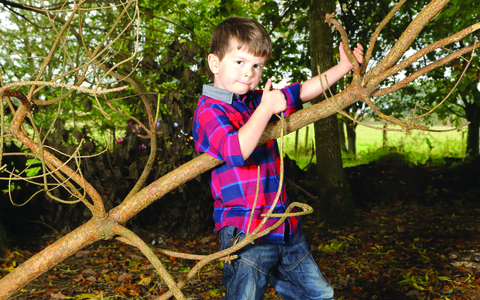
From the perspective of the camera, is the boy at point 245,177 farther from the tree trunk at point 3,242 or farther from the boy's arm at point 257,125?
the tree trunk at point 3,242

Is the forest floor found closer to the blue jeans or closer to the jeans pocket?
the blue jeans

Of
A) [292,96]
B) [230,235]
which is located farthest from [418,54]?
[230,235]

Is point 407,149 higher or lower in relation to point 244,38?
lower

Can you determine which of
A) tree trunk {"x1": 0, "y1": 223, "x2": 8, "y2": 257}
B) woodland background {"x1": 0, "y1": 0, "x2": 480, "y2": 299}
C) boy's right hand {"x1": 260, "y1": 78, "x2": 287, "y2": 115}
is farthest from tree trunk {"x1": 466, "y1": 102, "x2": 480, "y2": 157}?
tree trunk {"x1": 0, "y1": 223, "x2": 8, "y2": 257}

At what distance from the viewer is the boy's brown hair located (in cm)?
155

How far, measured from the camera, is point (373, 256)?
3.84m

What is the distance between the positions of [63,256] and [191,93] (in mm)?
3229

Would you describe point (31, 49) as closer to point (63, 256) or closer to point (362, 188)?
point (362, 188)

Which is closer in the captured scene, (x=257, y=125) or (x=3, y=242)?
(x=257, y=125)

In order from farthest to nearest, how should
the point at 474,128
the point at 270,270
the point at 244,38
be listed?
the point at 474,128, the point at 270,270, the point at 244,38

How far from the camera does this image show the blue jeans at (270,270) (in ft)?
5.27

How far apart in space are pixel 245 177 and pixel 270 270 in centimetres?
44

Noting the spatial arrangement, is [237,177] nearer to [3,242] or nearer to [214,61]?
[214,61]

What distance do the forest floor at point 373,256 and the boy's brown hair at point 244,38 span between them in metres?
2.28
